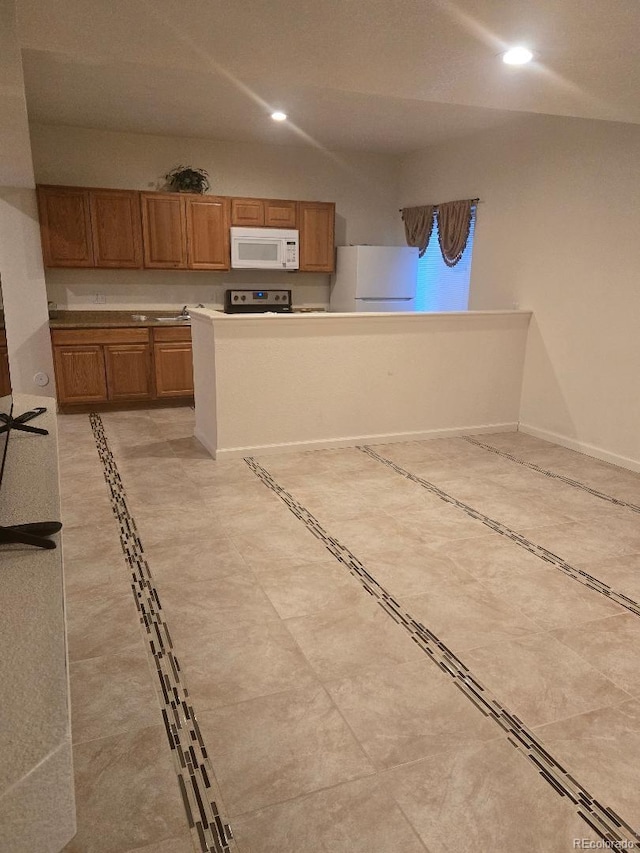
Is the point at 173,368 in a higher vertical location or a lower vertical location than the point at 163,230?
lower

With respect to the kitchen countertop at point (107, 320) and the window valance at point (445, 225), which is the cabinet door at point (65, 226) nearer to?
the kitchen countertop at point (107, 320)

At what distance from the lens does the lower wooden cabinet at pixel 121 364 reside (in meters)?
5.42

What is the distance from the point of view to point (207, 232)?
5883 mm

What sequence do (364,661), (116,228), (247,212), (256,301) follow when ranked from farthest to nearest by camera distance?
1. (256,301)
2. (247,212)
3. (116,228)
4. (364,661)

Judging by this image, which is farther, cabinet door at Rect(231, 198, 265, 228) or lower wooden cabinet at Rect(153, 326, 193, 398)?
cabinet door at Rect(231, 198, 265, 228)

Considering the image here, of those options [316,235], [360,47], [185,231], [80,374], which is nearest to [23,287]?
[80,374]

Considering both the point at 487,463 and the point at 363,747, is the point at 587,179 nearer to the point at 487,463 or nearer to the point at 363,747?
the point at 487,463

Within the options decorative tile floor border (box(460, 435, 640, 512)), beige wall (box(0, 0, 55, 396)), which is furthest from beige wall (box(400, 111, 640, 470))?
beige wall (box(0, 0, 55, 396))

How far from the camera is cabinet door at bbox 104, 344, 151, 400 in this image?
219 inches

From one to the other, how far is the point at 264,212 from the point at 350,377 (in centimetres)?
252

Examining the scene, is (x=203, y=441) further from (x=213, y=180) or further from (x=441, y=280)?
(x=441, y=280)

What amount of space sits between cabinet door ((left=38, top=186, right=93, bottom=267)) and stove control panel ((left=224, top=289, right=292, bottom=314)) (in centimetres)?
141

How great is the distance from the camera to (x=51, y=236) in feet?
17.7

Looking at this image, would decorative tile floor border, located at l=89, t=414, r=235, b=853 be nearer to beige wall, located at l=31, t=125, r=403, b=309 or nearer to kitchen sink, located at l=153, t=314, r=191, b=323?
kitchen sink, located at l=153, t=314, r=191, b=323
